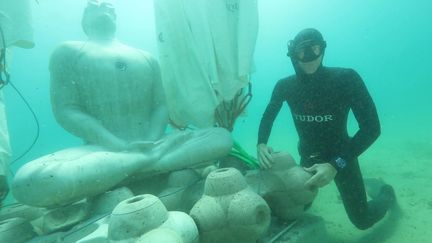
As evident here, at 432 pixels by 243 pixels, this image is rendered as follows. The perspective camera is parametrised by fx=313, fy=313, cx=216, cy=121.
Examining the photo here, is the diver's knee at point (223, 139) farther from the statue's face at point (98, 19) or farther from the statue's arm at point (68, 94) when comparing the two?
the statue's face at point (98, 19)

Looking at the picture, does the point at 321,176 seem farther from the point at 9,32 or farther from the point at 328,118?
the point at 9,32

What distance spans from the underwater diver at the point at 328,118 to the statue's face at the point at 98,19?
2.50 metres

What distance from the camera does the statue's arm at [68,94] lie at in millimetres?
3994

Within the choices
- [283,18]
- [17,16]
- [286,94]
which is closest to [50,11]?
[17,16]

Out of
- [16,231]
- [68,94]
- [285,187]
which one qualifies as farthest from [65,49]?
[285,187]

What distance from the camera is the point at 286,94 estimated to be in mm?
4145

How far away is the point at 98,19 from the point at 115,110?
4.16 ft

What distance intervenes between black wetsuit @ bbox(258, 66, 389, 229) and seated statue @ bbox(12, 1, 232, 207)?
3.17 ft

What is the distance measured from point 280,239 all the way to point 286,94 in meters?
1.86

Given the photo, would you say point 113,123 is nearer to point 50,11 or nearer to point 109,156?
point 109,156

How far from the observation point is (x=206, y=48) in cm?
437

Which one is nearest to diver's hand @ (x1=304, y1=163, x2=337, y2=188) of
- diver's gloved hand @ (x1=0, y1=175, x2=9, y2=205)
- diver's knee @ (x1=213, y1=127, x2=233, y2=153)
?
diver's knee @ (x1=213, y1=127, x2=233, y2=153)

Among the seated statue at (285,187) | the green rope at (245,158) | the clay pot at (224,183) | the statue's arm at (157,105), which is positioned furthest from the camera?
the green rope at (245,158)

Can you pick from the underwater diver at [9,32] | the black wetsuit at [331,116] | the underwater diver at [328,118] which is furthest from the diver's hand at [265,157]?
the underwater diver at [9,32]
